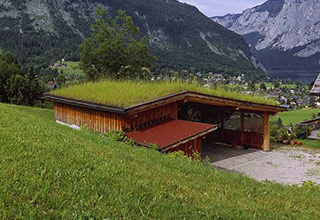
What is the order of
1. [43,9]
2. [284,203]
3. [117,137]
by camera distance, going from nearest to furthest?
[284,203] < [117,137] < [43,9]

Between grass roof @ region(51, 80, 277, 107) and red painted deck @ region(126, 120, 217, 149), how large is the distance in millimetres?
1157

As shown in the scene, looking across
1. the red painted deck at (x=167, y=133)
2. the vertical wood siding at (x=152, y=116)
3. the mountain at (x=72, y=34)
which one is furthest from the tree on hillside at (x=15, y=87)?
the mountain at (x=72, y=34)

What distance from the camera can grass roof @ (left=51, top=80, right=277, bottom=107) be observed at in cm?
1319

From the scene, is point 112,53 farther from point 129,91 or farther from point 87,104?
point 129,91

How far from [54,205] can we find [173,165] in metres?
3.96

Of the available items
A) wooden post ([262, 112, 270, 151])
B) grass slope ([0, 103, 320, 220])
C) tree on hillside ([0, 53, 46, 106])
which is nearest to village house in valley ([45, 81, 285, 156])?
wooden post ([262, 112, 270, 151])

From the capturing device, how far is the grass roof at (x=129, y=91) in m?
13.2

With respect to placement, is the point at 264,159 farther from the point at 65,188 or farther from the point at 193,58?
the point at 193,58

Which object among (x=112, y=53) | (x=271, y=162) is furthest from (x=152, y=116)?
(x=112, y=53)

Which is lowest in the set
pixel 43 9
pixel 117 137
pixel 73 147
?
pixel 117 137

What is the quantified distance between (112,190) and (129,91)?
29.5 ft

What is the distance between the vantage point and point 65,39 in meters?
138

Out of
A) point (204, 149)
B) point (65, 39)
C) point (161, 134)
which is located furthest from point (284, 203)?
point (65, 39)

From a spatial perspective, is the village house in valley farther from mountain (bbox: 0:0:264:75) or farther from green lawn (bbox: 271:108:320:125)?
mountain (bbox: 0:0:264:75)
